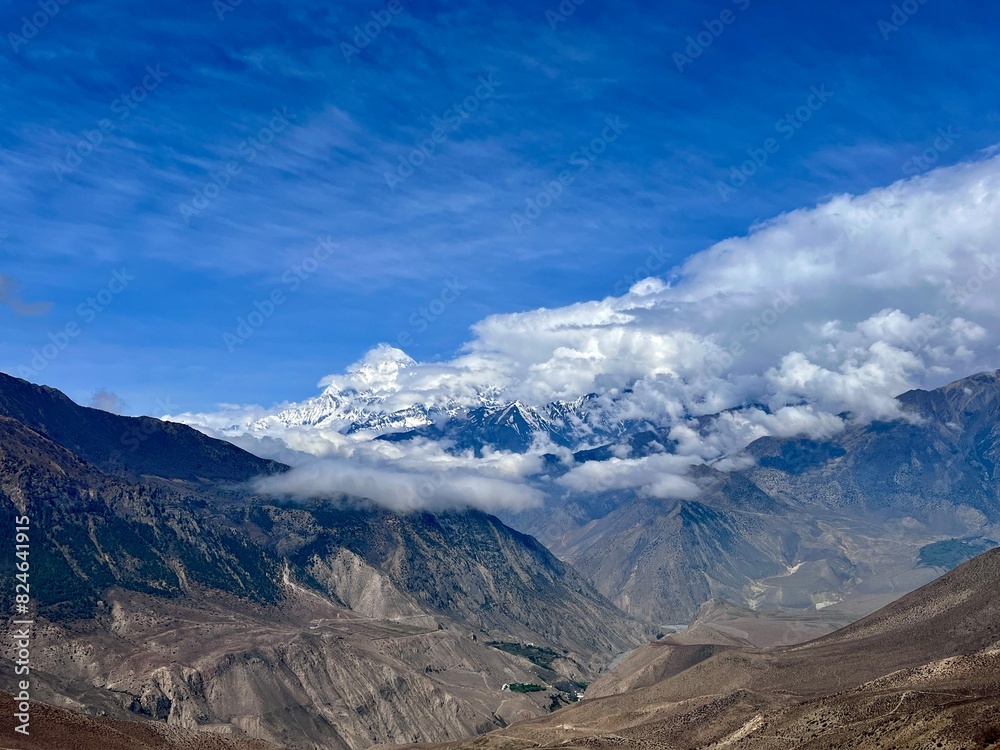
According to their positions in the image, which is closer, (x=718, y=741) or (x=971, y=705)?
(x=971, y=705)

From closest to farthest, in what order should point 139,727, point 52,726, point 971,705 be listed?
point 971,705
point 52,726
point 139,727

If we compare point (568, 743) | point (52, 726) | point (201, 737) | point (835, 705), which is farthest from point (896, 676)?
point (52, 726)

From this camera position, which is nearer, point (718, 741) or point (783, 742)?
point (783, 742)

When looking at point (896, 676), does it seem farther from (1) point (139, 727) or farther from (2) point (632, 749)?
(1) point (139, 727)

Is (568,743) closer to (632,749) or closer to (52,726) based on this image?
(632,749)

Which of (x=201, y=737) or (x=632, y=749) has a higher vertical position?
(x=201, y=737)

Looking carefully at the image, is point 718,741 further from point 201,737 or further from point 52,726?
point 52,726

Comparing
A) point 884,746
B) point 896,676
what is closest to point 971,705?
point 884,746

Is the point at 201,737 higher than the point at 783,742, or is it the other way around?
the point at 201,737

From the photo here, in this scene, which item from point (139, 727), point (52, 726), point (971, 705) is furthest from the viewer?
point (139, 727)
